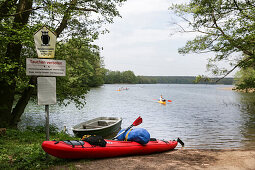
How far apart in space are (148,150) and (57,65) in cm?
427

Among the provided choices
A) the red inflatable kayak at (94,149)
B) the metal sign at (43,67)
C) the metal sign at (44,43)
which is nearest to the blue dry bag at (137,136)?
the red inflatable kayak at (94,149)

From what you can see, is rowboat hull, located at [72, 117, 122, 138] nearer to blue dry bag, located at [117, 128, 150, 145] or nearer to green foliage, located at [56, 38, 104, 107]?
green foliage, located at [56, 38, 104, 107]

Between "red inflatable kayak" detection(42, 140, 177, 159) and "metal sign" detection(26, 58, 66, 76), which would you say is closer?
"metal sign" detection(26, 58, 66, 76)

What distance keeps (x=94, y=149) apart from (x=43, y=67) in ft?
8.29

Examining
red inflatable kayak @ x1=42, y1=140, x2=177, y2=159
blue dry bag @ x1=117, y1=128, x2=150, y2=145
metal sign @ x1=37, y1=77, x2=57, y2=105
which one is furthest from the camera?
blue dry bag @ x1=117, y1=128, x2=150, y2=145

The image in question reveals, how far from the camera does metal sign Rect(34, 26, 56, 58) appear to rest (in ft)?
14.8

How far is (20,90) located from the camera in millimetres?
10156

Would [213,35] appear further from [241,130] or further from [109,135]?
[109,135]

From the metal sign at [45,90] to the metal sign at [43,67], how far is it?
0.14 meters

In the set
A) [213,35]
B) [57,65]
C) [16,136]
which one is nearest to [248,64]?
[213,35]

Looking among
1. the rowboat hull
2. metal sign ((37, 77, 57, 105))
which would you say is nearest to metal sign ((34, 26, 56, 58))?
→ metal sign ((37, 77, 57, 105))

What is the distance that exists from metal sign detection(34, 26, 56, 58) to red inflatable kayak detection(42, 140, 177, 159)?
2066 millimetres

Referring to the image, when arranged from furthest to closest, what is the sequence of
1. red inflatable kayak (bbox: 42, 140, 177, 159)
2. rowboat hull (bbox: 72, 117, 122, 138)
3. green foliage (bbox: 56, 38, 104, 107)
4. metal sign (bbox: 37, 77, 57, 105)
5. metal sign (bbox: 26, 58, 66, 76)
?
rowboat hull (bbox: 72, 117, 122, 138)
green foliage (bbox: 56, 38, 104, 107)
red inflatable kayak (bbox: 42, 140, 177, 159)
metal sign (bbox: 37, 77, 57, 105)
metal sign (bbox: 26, 58, 66, 76)

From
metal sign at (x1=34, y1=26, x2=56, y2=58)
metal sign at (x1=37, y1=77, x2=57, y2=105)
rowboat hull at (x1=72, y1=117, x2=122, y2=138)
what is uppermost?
metal sign at (x1=34, y1=26, x2=56, y2=58)
